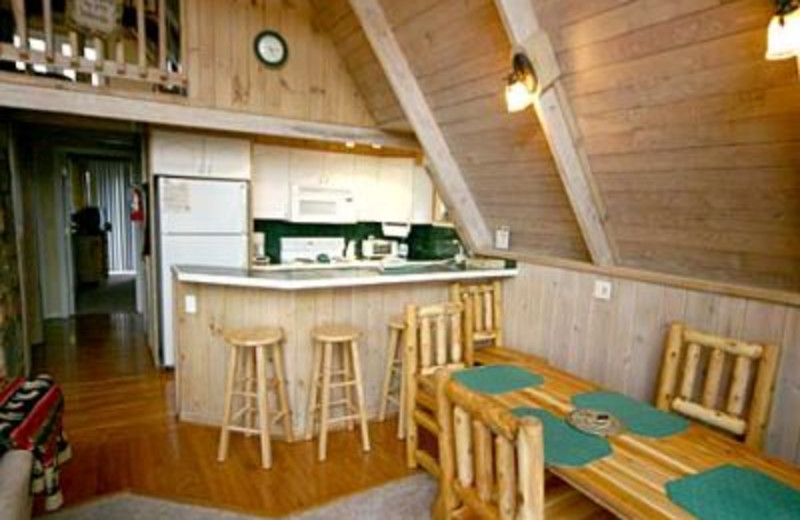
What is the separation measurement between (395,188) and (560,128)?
11.5 ft

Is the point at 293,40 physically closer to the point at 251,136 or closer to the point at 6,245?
the point at 251,136

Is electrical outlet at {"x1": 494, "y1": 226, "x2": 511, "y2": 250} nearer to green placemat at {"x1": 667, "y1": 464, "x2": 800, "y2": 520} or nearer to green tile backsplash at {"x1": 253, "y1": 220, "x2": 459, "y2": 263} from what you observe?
green tile backsplash at {"x1": 253, "y1": 220, "x2": 459, "y2": 263}

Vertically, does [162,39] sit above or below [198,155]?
above

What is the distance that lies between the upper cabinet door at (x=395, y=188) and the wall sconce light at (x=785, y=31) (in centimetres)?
447

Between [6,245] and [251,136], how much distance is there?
2.12 metres

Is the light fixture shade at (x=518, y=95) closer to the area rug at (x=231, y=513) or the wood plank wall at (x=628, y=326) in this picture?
the wood plank wall at (x=628, y=326)

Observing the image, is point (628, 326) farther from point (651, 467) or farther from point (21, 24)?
point (21, 24)

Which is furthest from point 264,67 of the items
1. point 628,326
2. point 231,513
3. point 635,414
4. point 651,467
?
point 651,467

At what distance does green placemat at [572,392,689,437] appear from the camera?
1.76 m

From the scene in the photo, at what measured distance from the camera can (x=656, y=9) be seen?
172 centimetres

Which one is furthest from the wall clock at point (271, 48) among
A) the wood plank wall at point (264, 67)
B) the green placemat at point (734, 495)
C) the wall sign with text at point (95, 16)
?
the green placemat at point (734, 495)

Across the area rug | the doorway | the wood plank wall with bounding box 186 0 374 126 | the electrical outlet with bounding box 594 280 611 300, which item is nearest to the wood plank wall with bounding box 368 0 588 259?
the electrical outlet with bounding box 594 280 611 300

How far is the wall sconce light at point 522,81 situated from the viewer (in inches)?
84.6

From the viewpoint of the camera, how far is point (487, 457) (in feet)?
4.38
